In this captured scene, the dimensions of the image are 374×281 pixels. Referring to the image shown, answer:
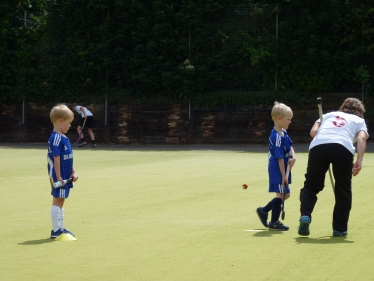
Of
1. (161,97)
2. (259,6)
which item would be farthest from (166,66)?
(259,6)

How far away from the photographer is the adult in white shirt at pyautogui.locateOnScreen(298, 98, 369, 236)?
8906 millimetres

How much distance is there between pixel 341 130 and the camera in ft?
29.6

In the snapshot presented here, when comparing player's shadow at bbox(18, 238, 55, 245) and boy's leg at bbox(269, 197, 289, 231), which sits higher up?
boy's leg at bbox(269, 197, 289, 231)

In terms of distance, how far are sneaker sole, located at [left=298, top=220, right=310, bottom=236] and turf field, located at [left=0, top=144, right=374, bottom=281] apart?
0.07 meters

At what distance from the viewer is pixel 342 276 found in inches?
268

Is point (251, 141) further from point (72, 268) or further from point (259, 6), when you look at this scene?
point (72, 268)

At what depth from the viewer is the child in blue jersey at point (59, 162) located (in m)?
8.92

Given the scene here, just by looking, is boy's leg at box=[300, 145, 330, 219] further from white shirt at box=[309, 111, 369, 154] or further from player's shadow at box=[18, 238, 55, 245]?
player's shadow at box=[18, 238, 55, 245]

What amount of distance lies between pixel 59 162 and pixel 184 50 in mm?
26710

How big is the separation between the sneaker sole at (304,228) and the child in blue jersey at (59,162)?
8.50 ft

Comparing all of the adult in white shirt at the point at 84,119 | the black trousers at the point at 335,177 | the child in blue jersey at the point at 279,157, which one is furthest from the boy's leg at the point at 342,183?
the adult in white shirt at the point at 84,119

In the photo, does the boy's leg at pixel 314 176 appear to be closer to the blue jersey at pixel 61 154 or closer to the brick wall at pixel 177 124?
the blue jersey at pixel 61 154

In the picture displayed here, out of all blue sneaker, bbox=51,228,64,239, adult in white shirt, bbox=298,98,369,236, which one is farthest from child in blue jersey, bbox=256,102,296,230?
blue sneaker, bbox=51,228,64,239

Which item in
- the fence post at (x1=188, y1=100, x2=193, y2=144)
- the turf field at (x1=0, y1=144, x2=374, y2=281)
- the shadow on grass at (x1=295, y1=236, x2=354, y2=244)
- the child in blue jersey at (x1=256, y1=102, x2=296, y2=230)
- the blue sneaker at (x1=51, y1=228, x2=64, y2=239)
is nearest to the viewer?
the turf field at (x1=0, y1=144, x2=374, y2=281)
